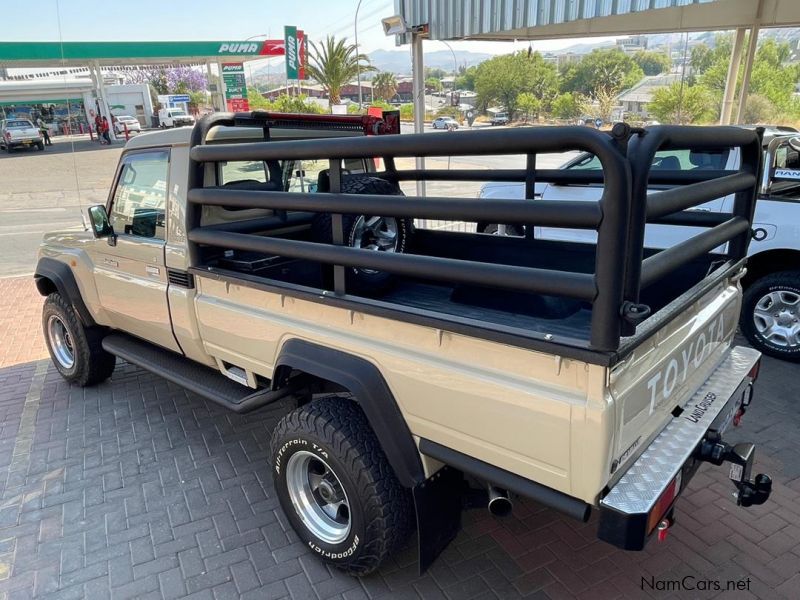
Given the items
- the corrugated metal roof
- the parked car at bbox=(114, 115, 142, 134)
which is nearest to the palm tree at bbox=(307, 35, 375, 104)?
the parked car at bbox=(114, 115, 142, 134)

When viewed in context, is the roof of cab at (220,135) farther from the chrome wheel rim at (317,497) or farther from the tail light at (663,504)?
the tail light at (663,504)

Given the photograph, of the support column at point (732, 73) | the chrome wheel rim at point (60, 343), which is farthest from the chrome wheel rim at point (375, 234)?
the support column at point (732, 73)

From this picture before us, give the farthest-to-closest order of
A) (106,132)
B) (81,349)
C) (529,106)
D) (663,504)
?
(529,106) < (106,132) < (81,349) < (663,504)

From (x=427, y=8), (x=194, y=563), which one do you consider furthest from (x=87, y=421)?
(x=427, y=8)

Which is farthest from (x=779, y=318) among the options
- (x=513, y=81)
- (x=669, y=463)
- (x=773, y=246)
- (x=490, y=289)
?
(x=513, y=81)

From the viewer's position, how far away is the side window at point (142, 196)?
3.33 meters

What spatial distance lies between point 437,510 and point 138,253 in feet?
7.90

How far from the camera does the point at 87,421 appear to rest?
13.6 ft

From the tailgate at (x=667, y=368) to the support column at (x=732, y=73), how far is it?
31.9 ft

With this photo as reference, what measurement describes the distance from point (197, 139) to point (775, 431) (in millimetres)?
3996

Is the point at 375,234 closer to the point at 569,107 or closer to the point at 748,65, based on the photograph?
the point at 748,65

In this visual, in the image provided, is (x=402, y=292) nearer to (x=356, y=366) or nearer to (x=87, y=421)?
(x=356, y=366)

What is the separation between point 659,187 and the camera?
157 inches

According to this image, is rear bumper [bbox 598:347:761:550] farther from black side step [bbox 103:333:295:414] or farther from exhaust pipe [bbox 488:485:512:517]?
black side step [bbox 103:333:295:414]
